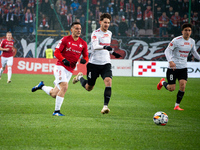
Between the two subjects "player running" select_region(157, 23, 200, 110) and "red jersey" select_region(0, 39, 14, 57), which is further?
"red jersey" select_region(0, 39, 14, 57)

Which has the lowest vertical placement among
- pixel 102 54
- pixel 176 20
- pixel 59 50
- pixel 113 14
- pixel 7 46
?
pixel 7 46

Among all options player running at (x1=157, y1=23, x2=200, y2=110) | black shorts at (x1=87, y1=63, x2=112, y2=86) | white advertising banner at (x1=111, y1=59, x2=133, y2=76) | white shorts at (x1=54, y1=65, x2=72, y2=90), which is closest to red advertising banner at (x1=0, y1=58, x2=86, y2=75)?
white advertising banner at (x1=111, y1=59, x2=133, y2=76)

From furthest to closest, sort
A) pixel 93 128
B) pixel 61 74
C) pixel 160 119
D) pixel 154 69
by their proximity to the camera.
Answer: pixel 154 69 → pixel 61 74 → pixel 160 119 → pixel 93 128

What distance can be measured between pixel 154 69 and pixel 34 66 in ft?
27.0

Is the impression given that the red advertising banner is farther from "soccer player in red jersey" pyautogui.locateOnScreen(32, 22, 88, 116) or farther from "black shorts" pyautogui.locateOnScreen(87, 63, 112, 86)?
"soccer player in red jersey" pyautogui.locateOnScreen(32, 22, 88, 116)

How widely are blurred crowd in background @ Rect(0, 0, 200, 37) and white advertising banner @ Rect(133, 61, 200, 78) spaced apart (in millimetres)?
4107

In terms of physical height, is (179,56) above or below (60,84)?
above

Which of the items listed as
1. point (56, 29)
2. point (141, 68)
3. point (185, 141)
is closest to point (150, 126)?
point (185, 141)

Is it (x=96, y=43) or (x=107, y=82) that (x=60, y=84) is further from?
(x=96, y=43)

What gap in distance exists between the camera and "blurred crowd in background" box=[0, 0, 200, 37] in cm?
2414

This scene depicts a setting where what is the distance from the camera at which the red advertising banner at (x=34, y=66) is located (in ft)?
68.2

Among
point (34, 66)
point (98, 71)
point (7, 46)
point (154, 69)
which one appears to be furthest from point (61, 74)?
point (34, 66)

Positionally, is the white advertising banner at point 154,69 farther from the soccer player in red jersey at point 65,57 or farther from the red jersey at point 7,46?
the soccer player in red jersey at point 65,57

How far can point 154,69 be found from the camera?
20.6 meters
